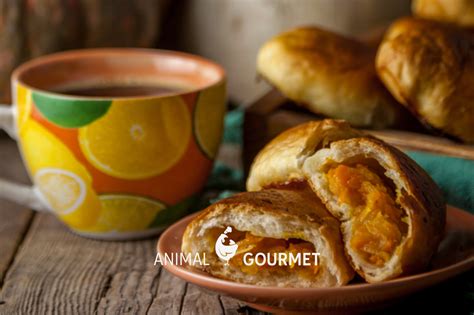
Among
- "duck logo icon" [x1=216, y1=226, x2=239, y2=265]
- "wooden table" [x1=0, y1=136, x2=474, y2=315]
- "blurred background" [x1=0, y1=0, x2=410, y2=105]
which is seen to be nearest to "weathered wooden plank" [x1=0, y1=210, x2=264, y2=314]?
"wooden table" [x1=0, y1=136, x2=474, y2=315]

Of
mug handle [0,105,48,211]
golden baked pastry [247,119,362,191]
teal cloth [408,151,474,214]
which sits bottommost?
mug handle [0,105,48,211]

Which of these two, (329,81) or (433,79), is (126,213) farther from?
(433,79)

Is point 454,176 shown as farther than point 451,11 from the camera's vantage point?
No

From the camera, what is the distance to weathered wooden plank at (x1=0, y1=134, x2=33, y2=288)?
1.71 m

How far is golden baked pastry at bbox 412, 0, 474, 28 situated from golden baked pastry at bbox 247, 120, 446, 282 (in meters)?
0.75

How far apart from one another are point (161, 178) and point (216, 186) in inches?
12.2

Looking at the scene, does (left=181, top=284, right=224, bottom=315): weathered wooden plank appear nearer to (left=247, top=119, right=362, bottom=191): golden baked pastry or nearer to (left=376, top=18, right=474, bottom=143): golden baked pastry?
(left=247, top=119, right=362, bottom=191): golden baked pastry

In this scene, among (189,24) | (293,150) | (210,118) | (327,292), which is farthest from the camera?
(189,24)

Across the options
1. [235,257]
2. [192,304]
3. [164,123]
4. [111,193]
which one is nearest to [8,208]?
[111,193]

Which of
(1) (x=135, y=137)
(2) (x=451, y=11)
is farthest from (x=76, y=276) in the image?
(2) (x=451, y=11)

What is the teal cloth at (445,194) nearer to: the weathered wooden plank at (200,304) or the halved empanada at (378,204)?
the halved empanada at (378,204)

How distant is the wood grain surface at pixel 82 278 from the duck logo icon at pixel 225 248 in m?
0.16

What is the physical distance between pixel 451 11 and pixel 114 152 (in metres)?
0.88

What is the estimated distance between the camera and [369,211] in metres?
1.23
